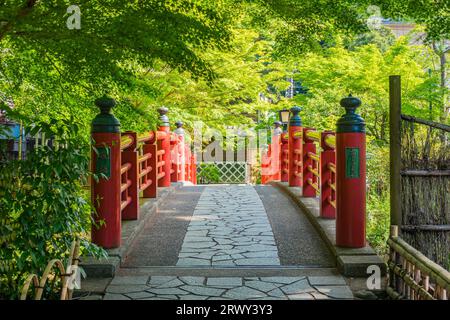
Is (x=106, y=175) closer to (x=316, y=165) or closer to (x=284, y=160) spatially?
(x=316, y=165)

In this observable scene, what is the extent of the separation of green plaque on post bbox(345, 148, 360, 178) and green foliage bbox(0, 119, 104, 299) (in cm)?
264

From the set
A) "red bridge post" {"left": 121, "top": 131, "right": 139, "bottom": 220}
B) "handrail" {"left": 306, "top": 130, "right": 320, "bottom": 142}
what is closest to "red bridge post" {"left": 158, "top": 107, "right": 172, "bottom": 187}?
"handrail" {"left": 306, "top": 130, "right": 320, "bottom": 142}

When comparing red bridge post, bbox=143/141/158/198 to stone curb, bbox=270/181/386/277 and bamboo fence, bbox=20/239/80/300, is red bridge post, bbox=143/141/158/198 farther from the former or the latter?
bamboo fence, bbox=20/239/80/300

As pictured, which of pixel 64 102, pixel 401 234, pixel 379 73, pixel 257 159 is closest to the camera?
pixel 401 234

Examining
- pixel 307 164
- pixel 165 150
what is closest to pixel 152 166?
pixel 165 150

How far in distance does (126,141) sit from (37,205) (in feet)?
8.31

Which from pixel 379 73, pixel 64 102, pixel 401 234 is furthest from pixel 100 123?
pixel 379 73

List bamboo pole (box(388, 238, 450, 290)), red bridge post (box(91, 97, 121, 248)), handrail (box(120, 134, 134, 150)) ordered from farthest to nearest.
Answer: handrail (box(120, 134, 134, 150))
red bridge post (box(91, 97, 121, 248))
bamboo pole (box(388, 238, 450, 290))

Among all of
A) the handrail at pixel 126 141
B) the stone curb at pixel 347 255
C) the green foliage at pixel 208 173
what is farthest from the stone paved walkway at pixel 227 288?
the green foliage at pixel 208 173

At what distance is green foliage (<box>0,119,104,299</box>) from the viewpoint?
3.78 metres
